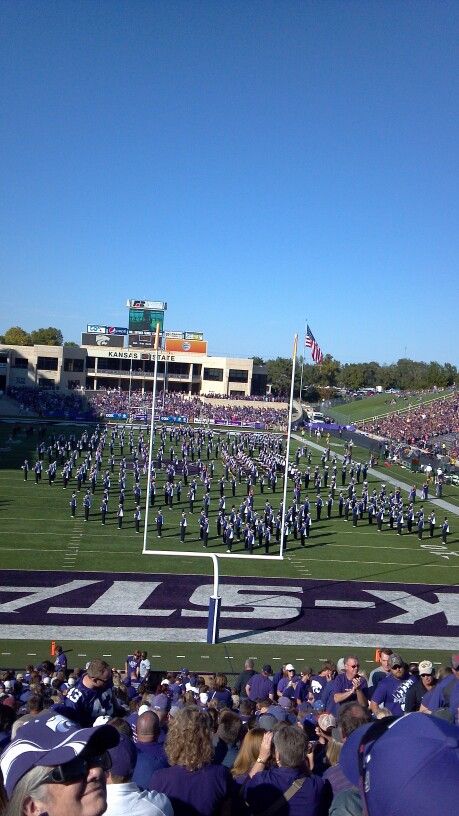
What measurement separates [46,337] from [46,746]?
9994 centimetres

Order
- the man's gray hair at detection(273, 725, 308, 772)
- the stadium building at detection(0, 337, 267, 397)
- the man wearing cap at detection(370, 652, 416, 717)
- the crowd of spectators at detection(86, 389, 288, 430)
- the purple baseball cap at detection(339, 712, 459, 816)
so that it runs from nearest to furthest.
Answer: the purple baseball cap at detection(339, 712, 459, 816), the man's gray hair at detection(273, 725, 308, 772), the man wearing cap at detection(370, 652, 416, 717), the crowd of spectators at detection(86, 389, 288, 430), the stadium building at detection(0, 337, 267, 397)

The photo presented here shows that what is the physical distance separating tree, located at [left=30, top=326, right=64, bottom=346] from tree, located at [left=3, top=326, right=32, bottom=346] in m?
0.93

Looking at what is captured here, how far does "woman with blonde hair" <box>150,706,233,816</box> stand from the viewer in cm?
261

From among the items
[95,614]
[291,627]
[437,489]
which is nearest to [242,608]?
[291,627]

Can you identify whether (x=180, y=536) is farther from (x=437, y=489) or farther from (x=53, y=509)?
(x=437, y=489)

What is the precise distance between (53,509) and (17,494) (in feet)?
7.94

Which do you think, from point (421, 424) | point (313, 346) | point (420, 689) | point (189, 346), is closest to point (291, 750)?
point (420, 689)

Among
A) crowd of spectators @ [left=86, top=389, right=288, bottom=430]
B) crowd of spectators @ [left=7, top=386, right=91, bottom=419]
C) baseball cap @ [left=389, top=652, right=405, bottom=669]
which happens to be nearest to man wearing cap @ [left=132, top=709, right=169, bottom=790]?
baseball cap @ [left=389, top=652, right=405, bottom=669]

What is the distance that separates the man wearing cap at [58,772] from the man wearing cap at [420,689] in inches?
166

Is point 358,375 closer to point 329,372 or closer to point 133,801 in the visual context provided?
point 329,372

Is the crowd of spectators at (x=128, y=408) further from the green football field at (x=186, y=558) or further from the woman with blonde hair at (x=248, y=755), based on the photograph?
the woman with blonde hair at (x=248, y=755)

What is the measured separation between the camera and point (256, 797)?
2689 millimetres

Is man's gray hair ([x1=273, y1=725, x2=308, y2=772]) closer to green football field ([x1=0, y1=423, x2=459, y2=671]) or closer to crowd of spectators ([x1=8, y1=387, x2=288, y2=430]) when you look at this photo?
green football field ([x1=0, y1=423, x2=459, y2=671])

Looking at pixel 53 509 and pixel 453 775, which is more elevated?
pixel 453 775
